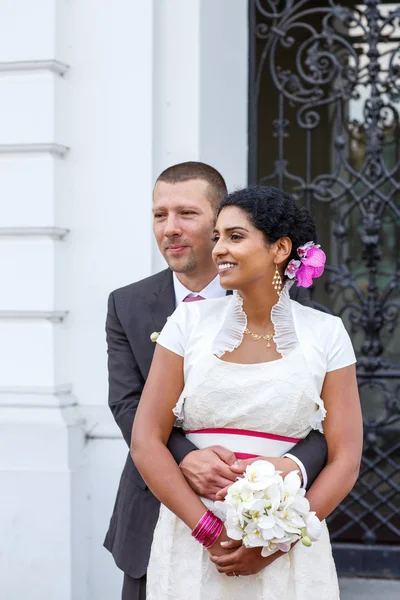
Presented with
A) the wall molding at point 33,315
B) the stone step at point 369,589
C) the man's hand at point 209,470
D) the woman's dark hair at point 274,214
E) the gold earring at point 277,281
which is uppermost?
the woman's dark hair at point 274,214

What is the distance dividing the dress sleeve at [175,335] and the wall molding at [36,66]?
7.52 ft

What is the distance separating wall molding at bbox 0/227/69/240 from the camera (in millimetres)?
4488

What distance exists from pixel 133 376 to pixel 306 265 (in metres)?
0.73

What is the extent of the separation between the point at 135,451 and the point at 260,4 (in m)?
3.35

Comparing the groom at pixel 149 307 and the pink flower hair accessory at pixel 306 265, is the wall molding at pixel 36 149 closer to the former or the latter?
the groom at pixel 149 307

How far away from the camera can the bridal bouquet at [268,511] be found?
2266 millimetres

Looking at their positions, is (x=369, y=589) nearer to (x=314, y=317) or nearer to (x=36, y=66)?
(x=314, y=317)

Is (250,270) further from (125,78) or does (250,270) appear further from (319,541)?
(125,78)

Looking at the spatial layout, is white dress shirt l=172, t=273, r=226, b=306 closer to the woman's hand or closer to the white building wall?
the woman's hand

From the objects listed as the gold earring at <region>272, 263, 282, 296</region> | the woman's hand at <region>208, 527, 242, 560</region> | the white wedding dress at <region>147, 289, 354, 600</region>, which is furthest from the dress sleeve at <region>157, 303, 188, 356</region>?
the woman's hand at <region>208, 527, 242, 560</region>

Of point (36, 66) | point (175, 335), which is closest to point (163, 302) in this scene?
point (175, 335)

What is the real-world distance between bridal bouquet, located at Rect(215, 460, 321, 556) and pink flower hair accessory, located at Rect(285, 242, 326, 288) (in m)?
0.57

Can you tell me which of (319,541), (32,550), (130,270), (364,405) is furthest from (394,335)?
(319,541)

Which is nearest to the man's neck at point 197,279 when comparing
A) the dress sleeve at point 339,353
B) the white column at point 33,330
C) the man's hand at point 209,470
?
the dress sleeve at point 339,353
